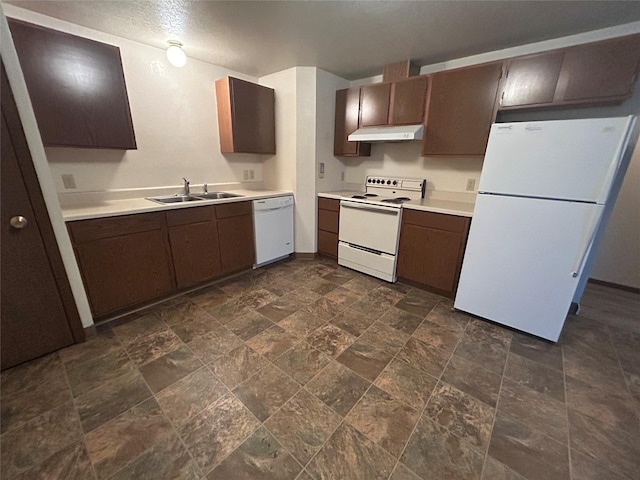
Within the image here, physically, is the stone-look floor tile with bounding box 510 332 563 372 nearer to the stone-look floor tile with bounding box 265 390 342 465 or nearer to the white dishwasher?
the stone-look floor tile with bounding box 265 390 342 465

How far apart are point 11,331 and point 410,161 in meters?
3.67

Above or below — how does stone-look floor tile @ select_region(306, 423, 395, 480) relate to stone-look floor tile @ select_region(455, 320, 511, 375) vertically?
below

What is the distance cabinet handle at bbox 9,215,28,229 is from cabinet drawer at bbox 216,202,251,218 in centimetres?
131

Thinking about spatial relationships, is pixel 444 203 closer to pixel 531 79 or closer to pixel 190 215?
pixel 531 79

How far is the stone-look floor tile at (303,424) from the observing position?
121cm

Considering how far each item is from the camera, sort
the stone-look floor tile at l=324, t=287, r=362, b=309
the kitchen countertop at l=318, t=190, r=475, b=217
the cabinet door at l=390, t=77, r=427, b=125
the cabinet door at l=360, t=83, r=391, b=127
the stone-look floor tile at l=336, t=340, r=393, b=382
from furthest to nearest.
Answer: the cabinet door at l=360, t=83, r=391, b=127 < the cabinet door at l=390, t=77, r=427, b=125 < the stone-look floor tile at l=324, t=287, r=362, b=309 < the kitchen countertop at l=318, t=190, r=475, b=217 < the stone-look floor tile at l=336, t=340, r=393, b=382

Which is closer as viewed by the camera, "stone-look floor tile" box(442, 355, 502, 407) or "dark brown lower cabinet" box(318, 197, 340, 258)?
"stone-look floor tile" box(442, 355, 502, 407)

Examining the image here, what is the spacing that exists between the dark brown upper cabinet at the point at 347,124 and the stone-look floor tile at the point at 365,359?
90.8 inches

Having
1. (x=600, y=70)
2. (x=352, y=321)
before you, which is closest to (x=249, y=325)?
(x=352, y=321)

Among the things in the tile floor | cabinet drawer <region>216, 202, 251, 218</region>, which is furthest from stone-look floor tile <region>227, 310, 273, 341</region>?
cabinet drawer <region>216, 202, 251, 218</region>

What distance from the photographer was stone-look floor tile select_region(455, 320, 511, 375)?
176cm

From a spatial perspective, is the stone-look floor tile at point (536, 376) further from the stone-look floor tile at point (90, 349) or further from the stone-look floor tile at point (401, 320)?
the stone-look floor tile at point (90, 349)

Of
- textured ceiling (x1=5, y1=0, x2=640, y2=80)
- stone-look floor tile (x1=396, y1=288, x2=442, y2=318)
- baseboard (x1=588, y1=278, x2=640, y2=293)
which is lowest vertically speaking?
stone-look floor tile (x1=396, y1=288, x2=442, y2=318)

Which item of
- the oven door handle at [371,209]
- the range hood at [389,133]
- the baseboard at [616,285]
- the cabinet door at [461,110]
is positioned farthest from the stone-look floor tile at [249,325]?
the baseboard at [616,285]
